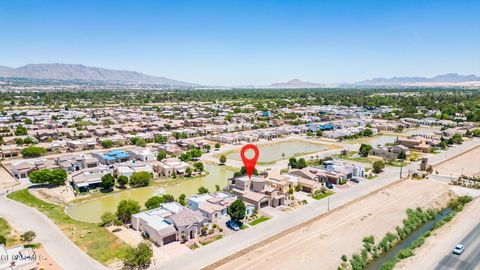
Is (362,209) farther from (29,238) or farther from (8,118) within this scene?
(8,118)

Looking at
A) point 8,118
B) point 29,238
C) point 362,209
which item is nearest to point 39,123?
point 8,118

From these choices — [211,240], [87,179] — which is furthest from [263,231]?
[87,179]

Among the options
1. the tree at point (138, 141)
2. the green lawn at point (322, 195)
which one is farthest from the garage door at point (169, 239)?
the tree at point (138, 141)

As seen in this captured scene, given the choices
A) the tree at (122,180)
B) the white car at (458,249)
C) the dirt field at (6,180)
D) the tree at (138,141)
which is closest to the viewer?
the white car at (458,249)

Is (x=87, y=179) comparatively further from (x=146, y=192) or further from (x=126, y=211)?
(x=126, y=211)

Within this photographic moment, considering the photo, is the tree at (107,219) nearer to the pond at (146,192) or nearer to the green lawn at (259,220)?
the pond at (146,192)

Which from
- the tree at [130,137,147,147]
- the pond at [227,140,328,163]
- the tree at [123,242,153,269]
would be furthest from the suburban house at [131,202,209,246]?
the tree at [130,137,147,147]

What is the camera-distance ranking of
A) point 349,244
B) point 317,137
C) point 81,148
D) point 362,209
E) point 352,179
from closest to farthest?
point 349,244, point 362,209, point 352,179, point 81,148, point 317,137
